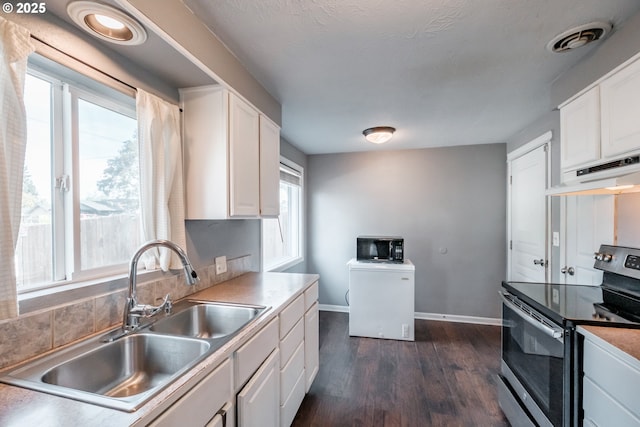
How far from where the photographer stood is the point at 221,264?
202 cm

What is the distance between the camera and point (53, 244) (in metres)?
1.14

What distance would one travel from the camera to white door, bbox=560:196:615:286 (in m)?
1.80

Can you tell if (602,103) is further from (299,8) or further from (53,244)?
(53,244)

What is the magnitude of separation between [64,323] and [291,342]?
1.09 m

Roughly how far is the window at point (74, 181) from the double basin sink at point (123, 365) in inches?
12.5

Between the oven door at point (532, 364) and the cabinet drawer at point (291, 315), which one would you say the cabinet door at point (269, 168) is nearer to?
the cabinet drawer at point (291, 315)

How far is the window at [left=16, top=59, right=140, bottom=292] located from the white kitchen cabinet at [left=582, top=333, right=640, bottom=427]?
2.12 m

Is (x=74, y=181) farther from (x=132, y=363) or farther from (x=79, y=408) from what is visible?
(x=79, y=408)

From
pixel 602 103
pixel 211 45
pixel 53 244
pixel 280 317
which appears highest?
pixel 211 45

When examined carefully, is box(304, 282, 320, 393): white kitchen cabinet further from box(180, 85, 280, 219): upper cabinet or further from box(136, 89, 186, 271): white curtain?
box(136, 89, 186, 271): white curtain

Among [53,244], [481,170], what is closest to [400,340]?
[481,170]

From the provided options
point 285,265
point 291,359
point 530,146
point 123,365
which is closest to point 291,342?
point 291,359

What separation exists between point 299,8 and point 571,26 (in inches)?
51.7

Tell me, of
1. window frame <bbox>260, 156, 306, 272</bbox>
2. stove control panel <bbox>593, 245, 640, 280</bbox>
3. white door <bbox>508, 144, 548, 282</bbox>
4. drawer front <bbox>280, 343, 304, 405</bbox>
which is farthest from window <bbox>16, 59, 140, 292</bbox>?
white door <bbox>508, 144, 548, 282</bbox>
